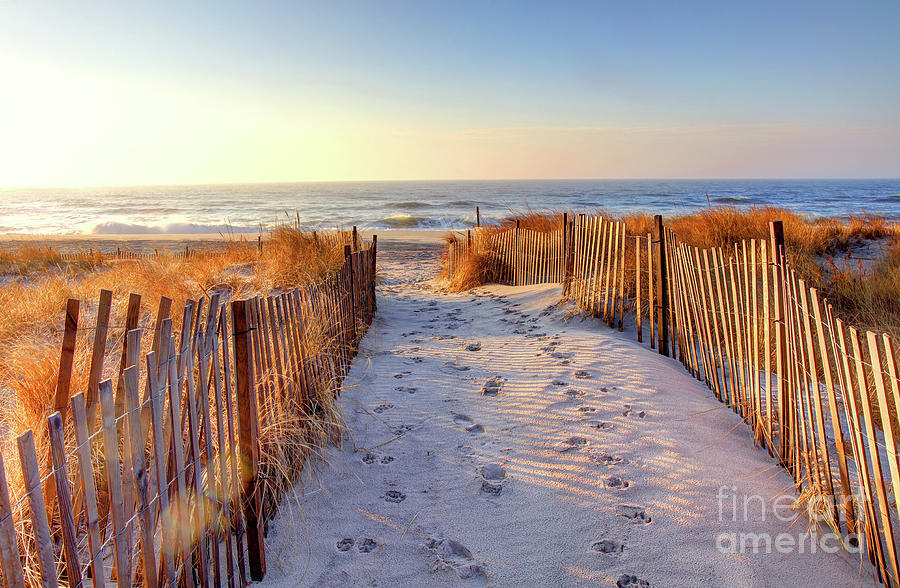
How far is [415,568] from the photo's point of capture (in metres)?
2.26

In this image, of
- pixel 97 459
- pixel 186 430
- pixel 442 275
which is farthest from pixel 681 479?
pixel 442 275

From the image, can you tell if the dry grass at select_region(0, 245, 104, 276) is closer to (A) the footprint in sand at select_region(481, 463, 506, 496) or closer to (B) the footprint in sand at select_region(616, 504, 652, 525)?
(A) the footprint in sand at select_region(481, 463, 506, 496)

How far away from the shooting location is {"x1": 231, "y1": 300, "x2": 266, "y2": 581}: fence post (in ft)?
7.29

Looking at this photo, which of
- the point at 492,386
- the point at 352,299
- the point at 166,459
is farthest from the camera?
the point at 352,299

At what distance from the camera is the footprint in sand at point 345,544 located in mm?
2391

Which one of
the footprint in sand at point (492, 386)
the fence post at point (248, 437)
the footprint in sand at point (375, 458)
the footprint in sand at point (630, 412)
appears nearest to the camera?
the fence post at point (248, 437)

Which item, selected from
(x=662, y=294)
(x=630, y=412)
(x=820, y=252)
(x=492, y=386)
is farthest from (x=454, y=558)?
Answer: (x=820, y=252)

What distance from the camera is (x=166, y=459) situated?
196 cm

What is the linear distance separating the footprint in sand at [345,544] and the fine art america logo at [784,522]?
174 centimetres

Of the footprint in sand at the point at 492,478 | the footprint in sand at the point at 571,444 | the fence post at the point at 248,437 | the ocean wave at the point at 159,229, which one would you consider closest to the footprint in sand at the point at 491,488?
the footprint in sand at the point at 492,478

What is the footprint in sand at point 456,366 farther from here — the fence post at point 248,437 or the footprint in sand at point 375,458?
the fence post at point 248,437

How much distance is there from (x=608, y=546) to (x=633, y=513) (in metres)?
0.30

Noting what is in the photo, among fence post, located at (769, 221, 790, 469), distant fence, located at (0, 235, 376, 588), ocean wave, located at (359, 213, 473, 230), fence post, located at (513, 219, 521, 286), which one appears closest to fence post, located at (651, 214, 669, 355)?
fence post, located at (769, 221, 790, 469)

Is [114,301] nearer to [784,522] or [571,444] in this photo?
[571,444]
